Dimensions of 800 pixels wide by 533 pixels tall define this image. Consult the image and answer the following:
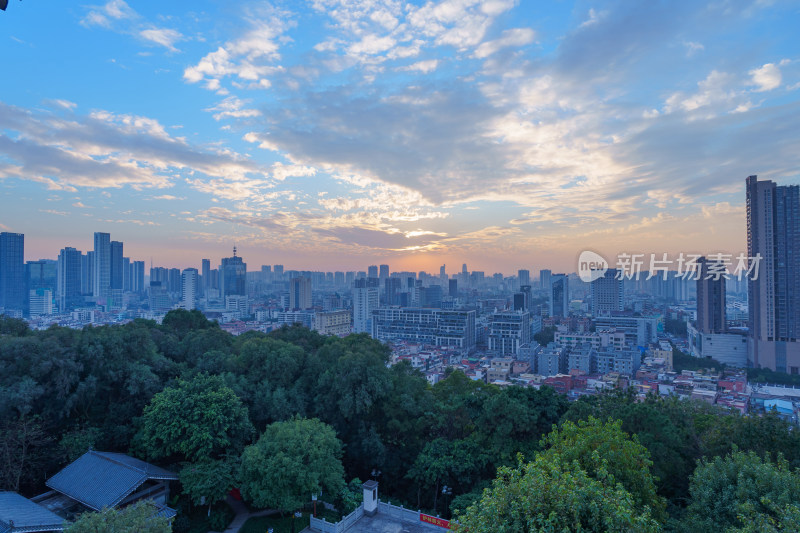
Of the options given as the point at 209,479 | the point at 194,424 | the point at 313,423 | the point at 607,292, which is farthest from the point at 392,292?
the point at 209,479

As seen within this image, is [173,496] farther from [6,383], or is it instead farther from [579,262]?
[579,262]

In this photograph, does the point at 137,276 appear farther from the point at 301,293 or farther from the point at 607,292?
the point at 607,292

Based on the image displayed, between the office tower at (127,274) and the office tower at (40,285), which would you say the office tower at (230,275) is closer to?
the office tower at (127,274)

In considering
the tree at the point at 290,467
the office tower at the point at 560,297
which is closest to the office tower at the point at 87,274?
the office tower at the point at 560,297

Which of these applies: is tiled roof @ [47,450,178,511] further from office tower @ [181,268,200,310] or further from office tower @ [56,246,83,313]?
office tower @ [181,268,200,310]

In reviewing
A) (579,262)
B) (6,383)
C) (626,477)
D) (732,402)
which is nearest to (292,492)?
(626,477)
